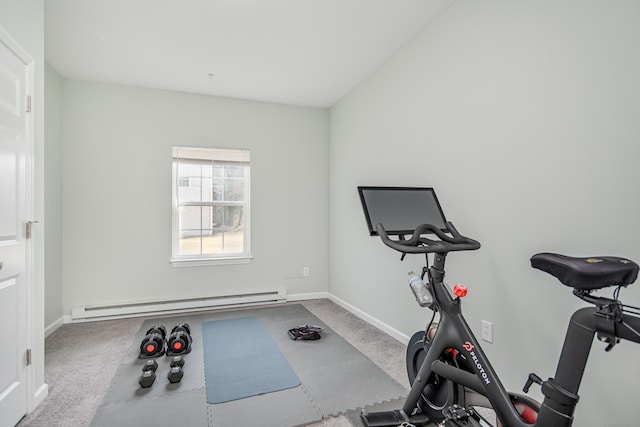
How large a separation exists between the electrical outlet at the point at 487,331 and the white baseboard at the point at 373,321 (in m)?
0.86

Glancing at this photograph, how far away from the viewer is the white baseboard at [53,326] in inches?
124

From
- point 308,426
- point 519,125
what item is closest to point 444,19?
point 519,125

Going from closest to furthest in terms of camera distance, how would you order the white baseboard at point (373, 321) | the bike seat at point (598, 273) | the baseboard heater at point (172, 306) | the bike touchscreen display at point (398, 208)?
1. the bike seat at point (598, 273)
2. the bike touchscreen display at point (398, 208)
3. the white baseboard at point (373, 321)
4. the baseboard heater at point (172, 306)

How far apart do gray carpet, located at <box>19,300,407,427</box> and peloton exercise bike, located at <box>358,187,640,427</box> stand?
558 millimetres

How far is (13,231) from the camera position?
1814 millimetres

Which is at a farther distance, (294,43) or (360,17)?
(294,43)

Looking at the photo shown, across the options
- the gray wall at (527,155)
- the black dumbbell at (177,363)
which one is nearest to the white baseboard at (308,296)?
the gray wall at (527,155)

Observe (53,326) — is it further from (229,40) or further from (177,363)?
(229,40)

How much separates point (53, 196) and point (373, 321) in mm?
3604

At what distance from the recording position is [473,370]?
148 cm

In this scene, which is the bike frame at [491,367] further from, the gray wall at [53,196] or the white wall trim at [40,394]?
the gray wall at [53,196]

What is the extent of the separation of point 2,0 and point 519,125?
2.91 meters

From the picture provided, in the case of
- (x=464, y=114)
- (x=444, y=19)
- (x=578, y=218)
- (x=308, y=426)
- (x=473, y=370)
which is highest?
(x=444, y=19)

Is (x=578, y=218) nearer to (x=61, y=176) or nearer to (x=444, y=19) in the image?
(x=444, y=19)
